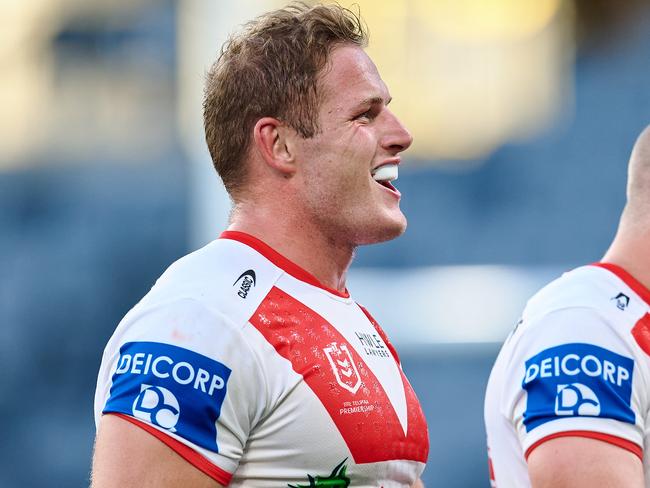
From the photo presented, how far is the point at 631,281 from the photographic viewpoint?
9.30 feet

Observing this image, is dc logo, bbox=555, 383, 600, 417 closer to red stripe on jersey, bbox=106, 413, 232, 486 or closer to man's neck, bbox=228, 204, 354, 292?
man's neck, bbox=228, 204, 354, 292

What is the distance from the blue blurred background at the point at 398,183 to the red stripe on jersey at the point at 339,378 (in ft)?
20.2

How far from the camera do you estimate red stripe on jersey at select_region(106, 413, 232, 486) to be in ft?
6.72

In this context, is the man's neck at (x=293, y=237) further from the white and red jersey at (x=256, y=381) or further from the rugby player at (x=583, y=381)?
the rugby player at (x=583, y=381)

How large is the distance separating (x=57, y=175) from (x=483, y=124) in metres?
3.35

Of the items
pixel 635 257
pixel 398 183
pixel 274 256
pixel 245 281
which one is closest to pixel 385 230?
pixel 274 256

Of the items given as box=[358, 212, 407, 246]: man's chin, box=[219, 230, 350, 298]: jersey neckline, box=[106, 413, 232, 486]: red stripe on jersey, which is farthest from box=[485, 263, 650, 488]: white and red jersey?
box=[106, 413, 232, 486]: red stripe on jersey

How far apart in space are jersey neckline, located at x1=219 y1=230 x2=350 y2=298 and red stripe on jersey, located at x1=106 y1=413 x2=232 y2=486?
0.50 metres

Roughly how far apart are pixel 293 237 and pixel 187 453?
61 centimetres

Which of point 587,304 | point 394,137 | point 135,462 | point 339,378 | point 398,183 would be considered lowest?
point 135,462

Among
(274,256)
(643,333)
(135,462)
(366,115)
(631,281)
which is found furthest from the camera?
(631,281)

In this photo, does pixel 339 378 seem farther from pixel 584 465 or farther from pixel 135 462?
pixel 584 465

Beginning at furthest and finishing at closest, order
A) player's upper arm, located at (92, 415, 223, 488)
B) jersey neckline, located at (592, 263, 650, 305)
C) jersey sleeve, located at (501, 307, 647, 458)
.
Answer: jersey neckline, located at (592, 263, 650, 305), jersey sleeve, located at (501, 307, 647, 458), player's upper arm, located at (92, 415, 223, 488)

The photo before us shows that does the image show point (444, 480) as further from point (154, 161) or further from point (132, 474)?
point (132, 474)
